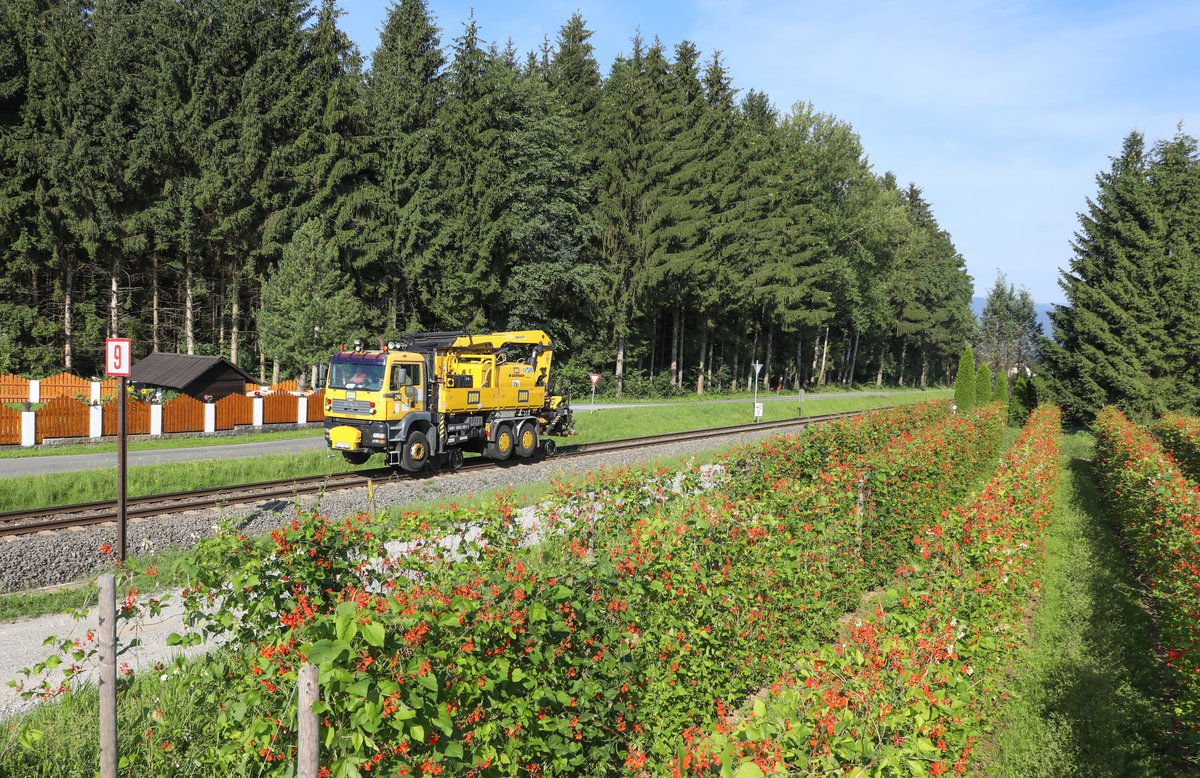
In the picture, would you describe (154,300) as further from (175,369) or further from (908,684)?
(908,684)

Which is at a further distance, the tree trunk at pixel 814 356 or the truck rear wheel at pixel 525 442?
the tree trunk at pixel 814 356

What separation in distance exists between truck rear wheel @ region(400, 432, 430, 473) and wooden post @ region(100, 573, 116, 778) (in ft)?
43.3

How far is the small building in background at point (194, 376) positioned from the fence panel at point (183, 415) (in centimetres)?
366

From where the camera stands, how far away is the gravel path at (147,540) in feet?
25.3

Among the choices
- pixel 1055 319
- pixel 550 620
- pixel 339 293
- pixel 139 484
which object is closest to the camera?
pixel 550 620

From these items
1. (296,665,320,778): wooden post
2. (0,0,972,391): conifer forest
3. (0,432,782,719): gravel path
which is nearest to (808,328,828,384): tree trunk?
(0,0,972,391): conifer forest

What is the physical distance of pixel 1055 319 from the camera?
3938 centimetres

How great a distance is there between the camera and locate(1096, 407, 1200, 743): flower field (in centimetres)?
722

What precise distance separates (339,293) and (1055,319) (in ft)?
128

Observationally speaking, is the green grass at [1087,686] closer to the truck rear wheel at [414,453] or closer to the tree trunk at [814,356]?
the truck rear wheel at [414,453]

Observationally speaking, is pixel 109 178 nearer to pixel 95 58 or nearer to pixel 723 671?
pixel 95 58

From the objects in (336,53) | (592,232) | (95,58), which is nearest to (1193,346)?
(592,232)

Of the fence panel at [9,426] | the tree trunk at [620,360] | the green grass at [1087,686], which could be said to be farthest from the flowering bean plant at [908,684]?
the tree trunk at [620,360]

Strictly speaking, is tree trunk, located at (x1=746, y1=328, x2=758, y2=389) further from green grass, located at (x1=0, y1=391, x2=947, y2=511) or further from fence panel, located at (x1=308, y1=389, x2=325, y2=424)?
fence panel, located at (x1=308, y1=389, x2=325, y2=424)
